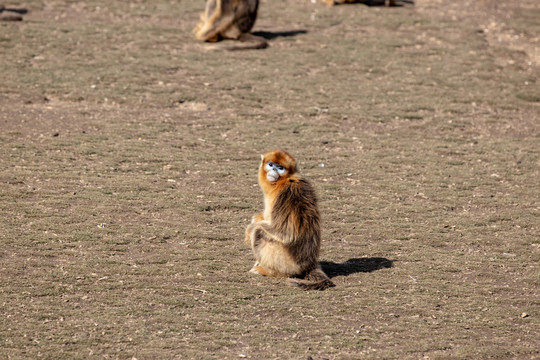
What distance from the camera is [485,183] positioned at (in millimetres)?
8812

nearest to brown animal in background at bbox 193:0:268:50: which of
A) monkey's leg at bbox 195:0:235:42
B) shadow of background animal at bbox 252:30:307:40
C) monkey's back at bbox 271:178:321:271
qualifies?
monkey's leg at bbox 195:0:235:42

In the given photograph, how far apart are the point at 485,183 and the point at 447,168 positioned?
1.99ft

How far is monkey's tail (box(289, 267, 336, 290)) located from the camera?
19.6 ft

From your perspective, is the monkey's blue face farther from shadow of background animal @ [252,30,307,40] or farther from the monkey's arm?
shadow of background animal @ [252,30,307,40]

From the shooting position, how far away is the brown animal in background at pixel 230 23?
1344 cm

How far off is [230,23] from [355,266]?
8.20 meters

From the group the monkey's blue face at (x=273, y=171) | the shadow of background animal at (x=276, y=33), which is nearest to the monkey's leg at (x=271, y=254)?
the monkey's blue face at (x=273, y=171)

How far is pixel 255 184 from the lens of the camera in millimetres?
8484

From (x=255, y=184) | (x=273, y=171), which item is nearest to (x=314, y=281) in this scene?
(x=273, y=171)

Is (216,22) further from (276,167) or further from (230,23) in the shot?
(276,167)

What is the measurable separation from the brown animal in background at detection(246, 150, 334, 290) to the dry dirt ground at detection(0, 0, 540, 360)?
0.21 meters

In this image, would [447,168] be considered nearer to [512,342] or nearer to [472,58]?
[512,342]

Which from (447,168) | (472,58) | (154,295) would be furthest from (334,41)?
(154,295)

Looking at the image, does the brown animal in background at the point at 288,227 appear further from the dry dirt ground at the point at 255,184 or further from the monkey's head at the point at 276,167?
the dry dirt ground at the point at 255,184
